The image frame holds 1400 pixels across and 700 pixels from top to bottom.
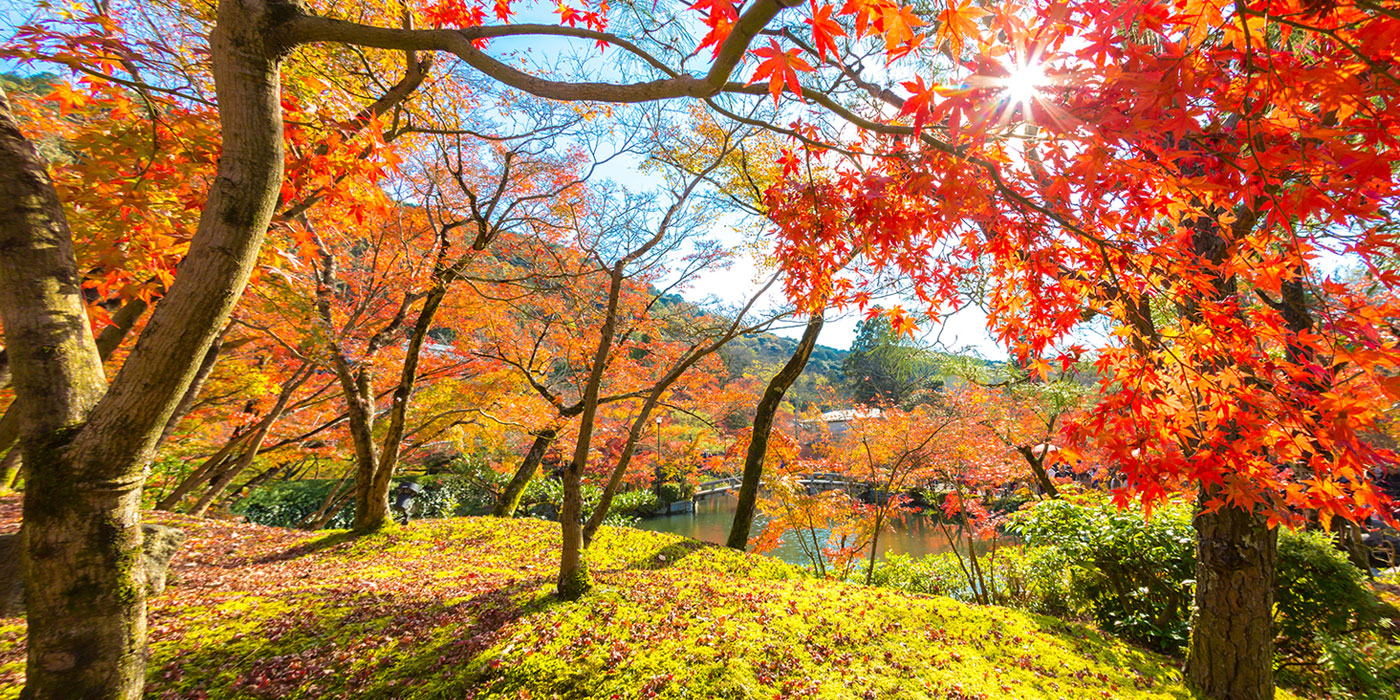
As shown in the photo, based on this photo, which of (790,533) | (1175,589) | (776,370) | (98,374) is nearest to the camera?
(98,374)

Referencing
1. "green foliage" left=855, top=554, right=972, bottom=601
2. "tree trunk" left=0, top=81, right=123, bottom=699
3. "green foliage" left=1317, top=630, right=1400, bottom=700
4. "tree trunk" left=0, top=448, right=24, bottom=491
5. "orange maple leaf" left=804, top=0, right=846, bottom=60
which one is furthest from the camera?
"green foliage" left=855, top=554, right=972, bottom=601

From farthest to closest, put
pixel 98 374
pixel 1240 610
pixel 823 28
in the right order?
pixel 1240 610
pixel 98 374
pixel 823 28

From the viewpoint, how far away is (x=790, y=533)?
1260cm

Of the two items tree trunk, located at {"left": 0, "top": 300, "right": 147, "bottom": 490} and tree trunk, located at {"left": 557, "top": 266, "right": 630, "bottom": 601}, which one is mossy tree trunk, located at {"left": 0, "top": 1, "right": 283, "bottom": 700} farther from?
Result: tree trunk, located at {"left": 0, "top": 300, "right": 147, "bottom": 490}

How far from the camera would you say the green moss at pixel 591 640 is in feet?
6.73

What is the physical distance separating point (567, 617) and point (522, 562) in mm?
2256

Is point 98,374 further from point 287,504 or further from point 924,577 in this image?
point 287,504

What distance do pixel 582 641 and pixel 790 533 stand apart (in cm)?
1128

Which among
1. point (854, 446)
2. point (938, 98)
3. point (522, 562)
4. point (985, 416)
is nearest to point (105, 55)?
point (938, 98)

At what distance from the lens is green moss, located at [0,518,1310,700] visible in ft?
6.73

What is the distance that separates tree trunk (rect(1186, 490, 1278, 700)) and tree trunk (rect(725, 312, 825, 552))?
12.4 feet

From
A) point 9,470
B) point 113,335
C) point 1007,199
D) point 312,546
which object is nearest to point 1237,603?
point 1007,199

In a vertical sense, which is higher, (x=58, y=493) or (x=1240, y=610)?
(x=58, y=493)

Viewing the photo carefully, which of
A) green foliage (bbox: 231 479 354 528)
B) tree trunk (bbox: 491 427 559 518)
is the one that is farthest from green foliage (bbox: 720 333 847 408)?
green foliage (bbox: 231 479 354 528)
